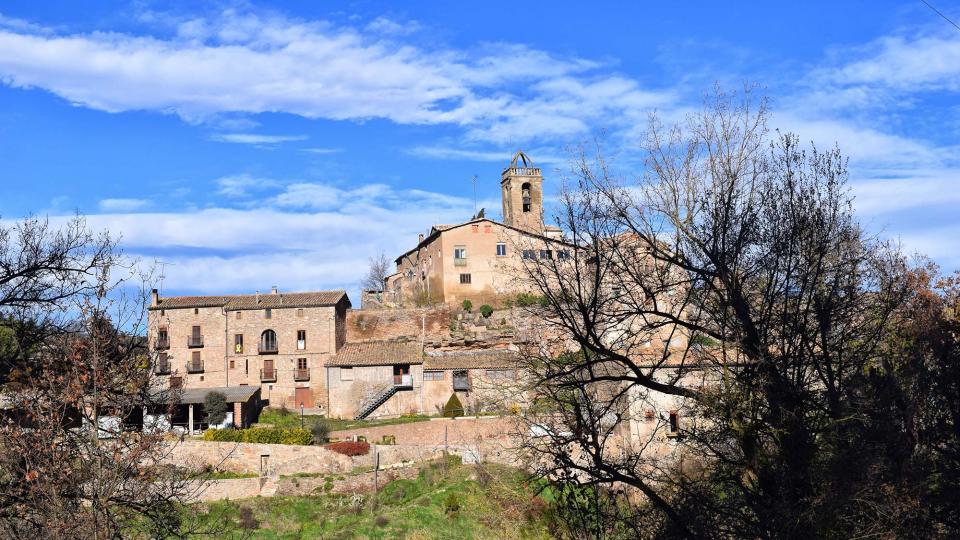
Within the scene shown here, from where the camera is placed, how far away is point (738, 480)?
34.1 feet

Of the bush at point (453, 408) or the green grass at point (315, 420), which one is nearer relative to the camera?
the green grass at point (315, 420)

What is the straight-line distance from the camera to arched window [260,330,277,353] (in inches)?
1815

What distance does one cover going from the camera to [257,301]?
1864 inches

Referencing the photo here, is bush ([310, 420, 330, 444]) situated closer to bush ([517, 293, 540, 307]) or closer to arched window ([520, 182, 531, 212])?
bush ([517, 293, 540, 307])

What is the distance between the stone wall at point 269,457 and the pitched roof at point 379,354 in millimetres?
9033

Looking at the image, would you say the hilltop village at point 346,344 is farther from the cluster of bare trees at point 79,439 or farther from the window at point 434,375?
the cluster of bare trees at point 79,439

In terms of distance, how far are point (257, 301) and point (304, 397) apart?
18.6 ft

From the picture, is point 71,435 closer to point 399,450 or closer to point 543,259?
point 543,259

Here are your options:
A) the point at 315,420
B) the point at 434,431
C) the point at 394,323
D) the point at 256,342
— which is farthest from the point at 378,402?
the point at 256,342

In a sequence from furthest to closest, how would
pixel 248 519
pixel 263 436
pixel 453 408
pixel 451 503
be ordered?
pixel 453 408 < pixel 263 436 < pixel 248 519 < pixel 451 503

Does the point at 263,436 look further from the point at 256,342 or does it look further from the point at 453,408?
the point at 256,342

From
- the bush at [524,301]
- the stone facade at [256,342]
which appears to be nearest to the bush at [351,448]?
the stone facade at [256,342]

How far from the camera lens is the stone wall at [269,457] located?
33.8 m

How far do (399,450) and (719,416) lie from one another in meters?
25.9
